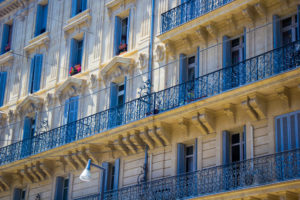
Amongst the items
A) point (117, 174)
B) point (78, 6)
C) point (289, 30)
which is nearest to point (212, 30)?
point (289, 30)

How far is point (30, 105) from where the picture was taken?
97.5ft

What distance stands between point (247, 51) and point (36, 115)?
12260 millimetres

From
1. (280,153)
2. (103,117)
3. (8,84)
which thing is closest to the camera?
(280,153)

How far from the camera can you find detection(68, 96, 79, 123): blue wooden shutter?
2725 centimetres

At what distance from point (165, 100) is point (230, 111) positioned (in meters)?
3.12

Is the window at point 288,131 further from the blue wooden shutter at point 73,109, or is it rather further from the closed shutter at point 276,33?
the blue wooden shutter at point 73,109

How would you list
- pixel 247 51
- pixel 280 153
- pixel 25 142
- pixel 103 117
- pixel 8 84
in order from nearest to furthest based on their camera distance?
1. pixel 280 153
2. pixel 247 51
3. pixel 103 117
4. pixel 25 142
5. pixel 8 84

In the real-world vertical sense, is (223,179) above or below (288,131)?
below

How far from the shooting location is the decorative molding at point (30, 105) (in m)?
29.2

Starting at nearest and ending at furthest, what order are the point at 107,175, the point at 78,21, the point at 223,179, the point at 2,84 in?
the point at 223,179 → the point at 107,175 → the point at 78,21 → the point at 2,84

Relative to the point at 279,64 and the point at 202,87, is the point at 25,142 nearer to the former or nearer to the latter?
the point at 202,87

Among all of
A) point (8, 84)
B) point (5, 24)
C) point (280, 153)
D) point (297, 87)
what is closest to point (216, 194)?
point (280, 153)

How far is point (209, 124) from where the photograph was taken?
20.8m

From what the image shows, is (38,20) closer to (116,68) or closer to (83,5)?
(83,5)
